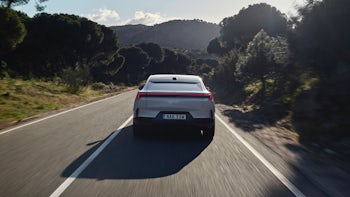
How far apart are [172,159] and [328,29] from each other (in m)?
11.0

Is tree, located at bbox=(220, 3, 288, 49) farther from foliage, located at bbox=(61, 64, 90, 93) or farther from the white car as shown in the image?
the white car

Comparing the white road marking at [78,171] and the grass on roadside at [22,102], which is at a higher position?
the white road marking at [78,171]

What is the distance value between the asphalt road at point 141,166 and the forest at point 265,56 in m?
4.43

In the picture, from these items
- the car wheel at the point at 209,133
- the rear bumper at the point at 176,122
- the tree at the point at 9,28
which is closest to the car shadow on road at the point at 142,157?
the car wheel at the point at 209,133

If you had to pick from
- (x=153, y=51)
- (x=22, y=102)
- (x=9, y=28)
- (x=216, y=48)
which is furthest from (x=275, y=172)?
(x=153, y=51)

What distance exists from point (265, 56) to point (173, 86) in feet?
52.7

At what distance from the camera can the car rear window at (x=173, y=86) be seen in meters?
9.01

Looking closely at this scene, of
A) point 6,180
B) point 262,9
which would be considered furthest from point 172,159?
point 262,9

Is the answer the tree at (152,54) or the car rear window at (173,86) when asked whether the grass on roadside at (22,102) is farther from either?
the tree at (152,54)

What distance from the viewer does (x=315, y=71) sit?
16.1m

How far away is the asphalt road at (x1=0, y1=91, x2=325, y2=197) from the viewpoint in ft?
16.8

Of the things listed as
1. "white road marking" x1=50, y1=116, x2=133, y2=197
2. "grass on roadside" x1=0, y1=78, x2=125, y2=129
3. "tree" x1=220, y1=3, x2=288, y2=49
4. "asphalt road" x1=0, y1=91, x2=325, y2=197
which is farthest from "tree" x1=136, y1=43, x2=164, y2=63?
"white road marking" x1=50, y1=116, x2=133, y2=197

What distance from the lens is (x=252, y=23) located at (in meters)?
53.7

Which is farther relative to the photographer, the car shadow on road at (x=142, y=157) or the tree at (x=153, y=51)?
the tree at (x=153, y=51)
